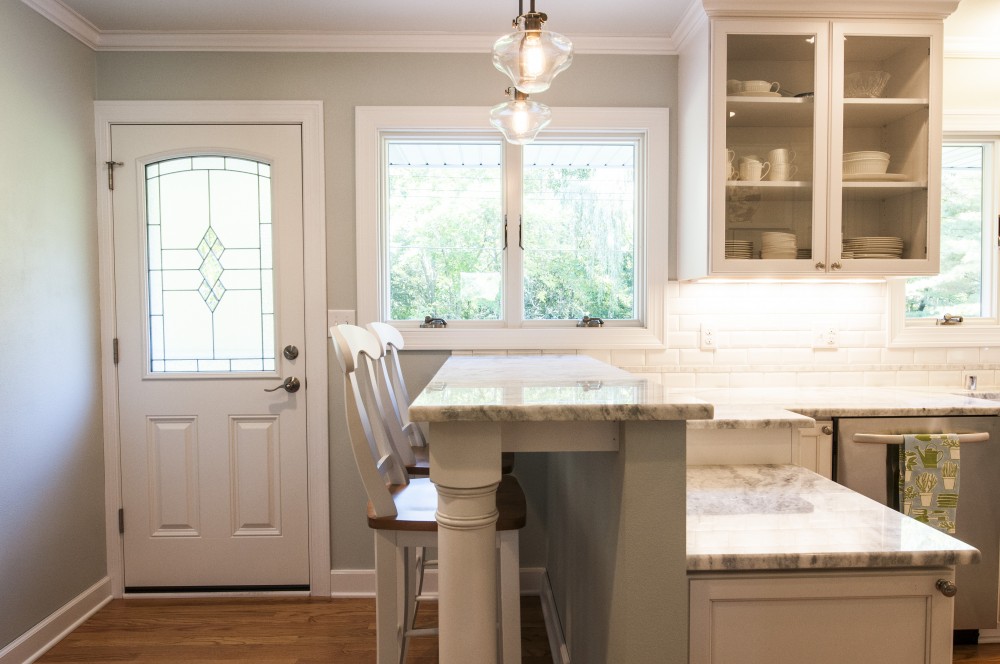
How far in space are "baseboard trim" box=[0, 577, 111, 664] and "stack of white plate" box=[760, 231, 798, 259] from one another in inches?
124

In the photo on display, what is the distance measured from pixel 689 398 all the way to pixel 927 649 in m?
0.63

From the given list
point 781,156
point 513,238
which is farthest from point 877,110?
point 513,238

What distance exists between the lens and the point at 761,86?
7.50 feet

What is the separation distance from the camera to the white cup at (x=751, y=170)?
2297 millimetres

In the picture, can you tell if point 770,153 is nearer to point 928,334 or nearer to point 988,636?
point 928,334

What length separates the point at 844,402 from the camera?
2.17 m

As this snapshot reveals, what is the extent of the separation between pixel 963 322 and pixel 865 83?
126 centimetres

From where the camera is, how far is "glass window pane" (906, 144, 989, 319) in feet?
8.88

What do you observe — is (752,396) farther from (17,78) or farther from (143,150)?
(17,78)

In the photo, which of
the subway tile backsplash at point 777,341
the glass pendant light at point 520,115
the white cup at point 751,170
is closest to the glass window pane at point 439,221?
the subway tile backsplash at point 777,341

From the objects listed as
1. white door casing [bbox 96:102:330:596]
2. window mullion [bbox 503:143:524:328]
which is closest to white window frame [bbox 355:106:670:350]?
window mullion [bbox 503:143:524:328]

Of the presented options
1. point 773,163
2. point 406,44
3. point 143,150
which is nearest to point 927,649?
point 773,163

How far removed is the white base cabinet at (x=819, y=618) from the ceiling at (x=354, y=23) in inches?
83.9

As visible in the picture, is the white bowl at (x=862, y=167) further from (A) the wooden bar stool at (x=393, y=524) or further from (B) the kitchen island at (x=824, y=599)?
(A) the wooden bar stool at (x=393, y=524)
